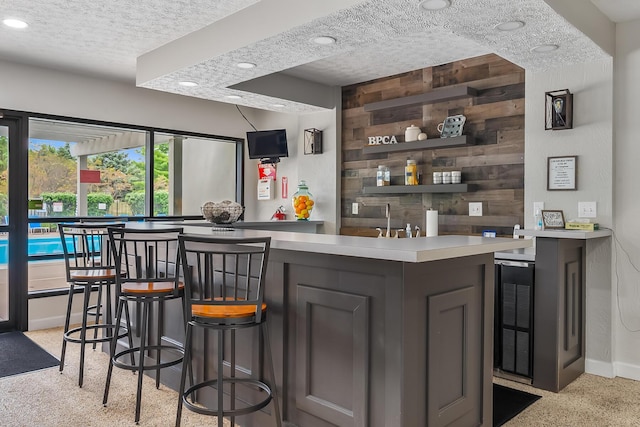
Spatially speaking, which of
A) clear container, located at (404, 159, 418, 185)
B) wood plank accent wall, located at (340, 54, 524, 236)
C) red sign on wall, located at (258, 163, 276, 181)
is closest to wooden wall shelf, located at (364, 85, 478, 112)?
wood plank accent wall, located at (340, 54, 524, 236)

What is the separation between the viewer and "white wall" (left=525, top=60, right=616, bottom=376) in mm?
3479

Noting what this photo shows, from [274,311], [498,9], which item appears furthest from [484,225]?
Answer: [274,311]

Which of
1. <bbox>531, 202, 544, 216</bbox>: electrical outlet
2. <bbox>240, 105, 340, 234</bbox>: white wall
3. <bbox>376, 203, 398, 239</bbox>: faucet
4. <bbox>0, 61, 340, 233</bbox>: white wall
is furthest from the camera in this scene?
<bbox>240, 105, 340, 234</bbox>: white wall

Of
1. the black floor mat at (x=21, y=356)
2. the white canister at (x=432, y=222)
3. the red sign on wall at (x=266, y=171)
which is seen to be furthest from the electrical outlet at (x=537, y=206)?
the black floor mat at (x=21, y=356)

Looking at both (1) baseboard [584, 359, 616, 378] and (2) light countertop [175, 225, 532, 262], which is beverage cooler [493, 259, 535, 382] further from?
(2) light countertop [175, 225, 532, 262]

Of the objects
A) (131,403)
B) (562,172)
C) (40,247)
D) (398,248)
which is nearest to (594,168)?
(562,172)

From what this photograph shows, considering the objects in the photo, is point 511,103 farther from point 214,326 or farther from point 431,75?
point 214,326

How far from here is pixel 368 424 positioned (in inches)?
81.4

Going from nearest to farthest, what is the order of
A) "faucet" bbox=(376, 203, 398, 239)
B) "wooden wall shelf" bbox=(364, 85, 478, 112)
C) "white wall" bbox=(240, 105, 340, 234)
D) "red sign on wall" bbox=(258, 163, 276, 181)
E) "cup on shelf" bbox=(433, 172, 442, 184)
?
"wooden wall shelf" bbox=(364, 85, 478, 112) < "cup on shelf" bbox=(433, 172, 442, 184) < "faucet" bbox=(376, 203, 398, 239) < "white wall" bbox=(240, 105, 340, 234) < "red sign on wall" bbox=(258, 163, 276, 181)

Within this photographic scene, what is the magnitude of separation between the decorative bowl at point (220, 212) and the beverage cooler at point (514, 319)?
1.92m

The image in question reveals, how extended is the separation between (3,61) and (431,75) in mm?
4001

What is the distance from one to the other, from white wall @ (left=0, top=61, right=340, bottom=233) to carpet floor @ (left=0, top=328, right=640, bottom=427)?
2643 millimetres

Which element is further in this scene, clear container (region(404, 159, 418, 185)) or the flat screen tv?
the flat screen tv

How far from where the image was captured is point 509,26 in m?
2.83
